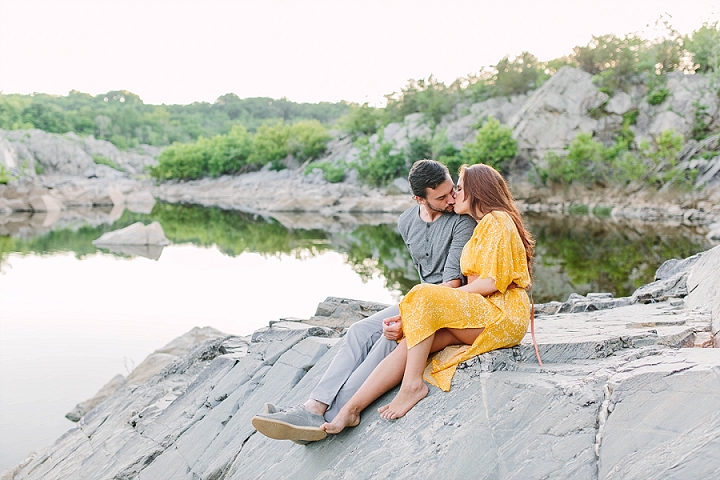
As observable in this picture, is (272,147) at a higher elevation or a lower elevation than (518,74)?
lower

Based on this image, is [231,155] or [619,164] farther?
[231,155]

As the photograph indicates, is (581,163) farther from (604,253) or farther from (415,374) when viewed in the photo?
(415,374)

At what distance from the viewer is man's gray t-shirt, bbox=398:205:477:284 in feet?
12.1

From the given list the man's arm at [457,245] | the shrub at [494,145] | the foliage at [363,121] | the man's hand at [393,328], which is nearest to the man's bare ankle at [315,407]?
the man's hand at [393,328]

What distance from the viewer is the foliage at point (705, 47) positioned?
3831 centimetres

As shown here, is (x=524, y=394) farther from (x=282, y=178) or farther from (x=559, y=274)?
(x=282, y=178)

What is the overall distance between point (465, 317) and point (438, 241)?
29.0 inches

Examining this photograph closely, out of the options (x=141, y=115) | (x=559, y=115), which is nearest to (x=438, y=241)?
(x=559, y=115)

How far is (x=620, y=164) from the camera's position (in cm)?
3281

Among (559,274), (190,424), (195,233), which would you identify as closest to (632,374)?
(190,424)

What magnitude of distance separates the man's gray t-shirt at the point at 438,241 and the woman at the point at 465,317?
0.68ft

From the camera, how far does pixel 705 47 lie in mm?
39281

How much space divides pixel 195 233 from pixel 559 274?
16.2 metres

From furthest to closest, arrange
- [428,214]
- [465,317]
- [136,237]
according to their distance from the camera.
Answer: [136,237]
[428,214]
[465,317]
